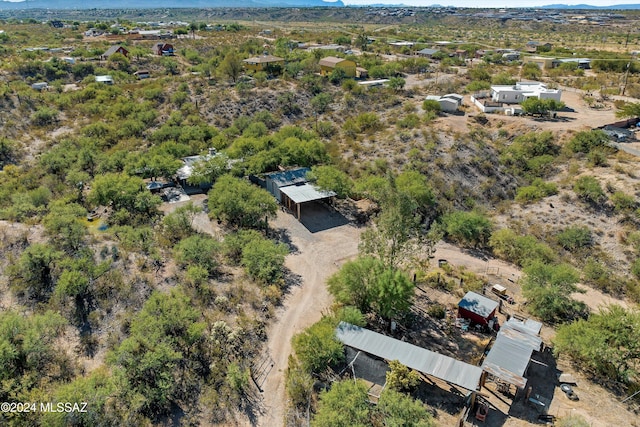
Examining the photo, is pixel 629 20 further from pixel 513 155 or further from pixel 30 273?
pixel 30 273

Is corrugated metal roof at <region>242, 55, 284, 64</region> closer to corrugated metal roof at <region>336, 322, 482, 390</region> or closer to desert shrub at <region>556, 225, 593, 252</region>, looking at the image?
desert shrub at <region>556, 225, 593, 252</region>

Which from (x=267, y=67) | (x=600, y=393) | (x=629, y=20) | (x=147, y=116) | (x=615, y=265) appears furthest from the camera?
(x=629, y=20)

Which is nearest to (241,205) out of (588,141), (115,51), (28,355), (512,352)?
(28,355)

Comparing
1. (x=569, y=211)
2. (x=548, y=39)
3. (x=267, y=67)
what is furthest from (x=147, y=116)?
(x=548, y=39)

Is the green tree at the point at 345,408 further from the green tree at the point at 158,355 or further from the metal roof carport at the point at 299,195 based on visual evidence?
the metal roof carport at the point at 299,195

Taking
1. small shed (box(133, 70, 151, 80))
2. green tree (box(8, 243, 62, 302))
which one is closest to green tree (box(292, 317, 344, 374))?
green tree (box(8, 243, 62, 302))
